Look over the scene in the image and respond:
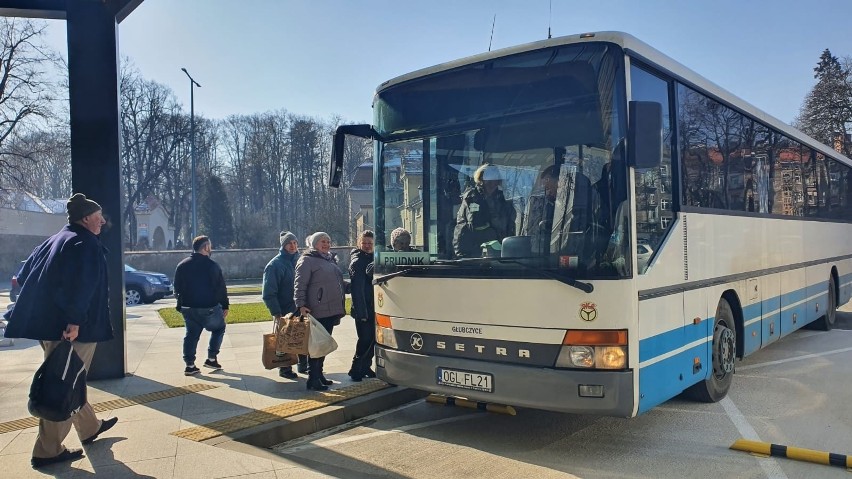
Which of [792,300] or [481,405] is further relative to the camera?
[792,300]

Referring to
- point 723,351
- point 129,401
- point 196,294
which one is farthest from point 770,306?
point 129,401

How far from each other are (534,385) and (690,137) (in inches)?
121

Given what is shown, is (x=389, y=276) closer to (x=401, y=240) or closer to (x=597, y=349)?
(x=401, y=240)

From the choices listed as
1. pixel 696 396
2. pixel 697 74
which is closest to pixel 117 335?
pixel 696 396

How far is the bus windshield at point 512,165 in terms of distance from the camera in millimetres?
4891

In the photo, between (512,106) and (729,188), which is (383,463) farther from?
(729,188)

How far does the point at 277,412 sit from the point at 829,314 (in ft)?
33.9

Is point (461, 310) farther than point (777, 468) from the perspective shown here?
Yes

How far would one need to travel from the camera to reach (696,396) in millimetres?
6695

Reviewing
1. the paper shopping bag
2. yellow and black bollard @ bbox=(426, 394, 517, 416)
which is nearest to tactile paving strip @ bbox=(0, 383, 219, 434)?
the paper shopping bag

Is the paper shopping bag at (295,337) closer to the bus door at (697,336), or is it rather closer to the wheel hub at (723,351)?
the bus door at (697,336)

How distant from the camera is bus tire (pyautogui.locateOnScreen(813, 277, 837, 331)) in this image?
459 inches

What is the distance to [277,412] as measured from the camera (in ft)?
21.1

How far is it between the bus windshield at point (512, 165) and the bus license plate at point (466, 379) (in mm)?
865
